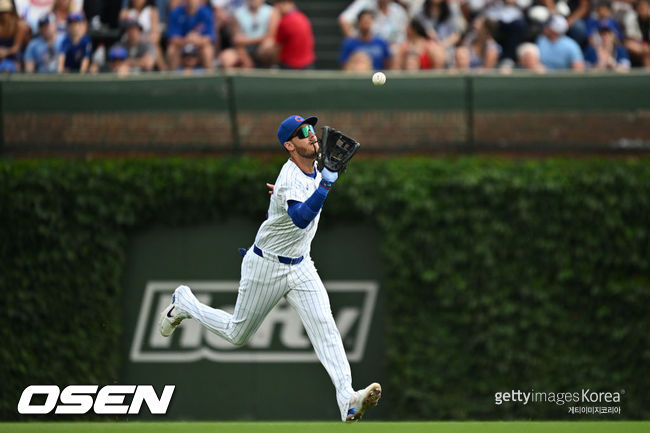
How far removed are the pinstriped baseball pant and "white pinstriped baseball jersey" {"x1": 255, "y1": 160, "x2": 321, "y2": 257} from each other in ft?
0.41

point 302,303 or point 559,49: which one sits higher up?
point 559,49

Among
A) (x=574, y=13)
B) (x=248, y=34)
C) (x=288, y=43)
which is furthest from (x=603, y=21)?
(x=248, y=34)

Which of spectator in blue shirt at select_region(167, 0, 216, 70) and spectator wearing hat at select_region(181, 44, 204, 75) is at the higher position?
spectator in blue shirt at select_region(167, 0, 216, 70)

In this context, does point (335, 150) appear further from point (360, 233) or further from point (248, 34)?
point (248, 34)

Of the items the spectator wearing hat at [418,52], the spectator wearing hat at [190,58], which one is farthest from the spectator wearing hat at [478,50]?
the spectator wearing hat at [190,58]

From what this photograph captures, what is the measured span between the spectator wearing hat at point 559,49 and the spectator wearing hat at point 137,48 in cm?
515

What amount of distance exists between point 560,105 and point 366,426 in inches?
225

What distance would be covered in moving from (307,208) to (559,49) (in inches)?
283

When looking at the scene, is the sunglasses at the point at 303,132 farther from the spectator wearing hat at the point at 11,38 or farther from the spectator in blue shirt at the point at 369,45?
the spectator wearing hat at the point at 11,38

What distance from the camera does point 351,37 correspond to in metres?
13.7

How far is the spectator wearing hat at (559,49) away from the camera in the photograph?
44.0 feet

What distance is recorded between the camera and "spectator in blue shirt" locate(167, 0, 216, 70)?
531 inches

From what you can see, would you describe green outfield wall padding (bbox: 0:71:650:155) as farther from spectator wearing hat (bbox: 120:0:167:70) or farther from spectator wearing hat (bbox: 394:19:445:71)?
spectator wearing hat (bbox: 120:0:167:70)

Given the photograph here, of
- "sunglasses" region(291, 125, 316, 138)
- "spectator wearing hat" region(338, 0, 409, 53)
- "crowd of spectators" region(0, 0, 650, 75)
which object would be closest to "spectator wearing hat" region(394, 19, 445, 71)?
"crowd of spectators" region(0, 0, 650, 75)
